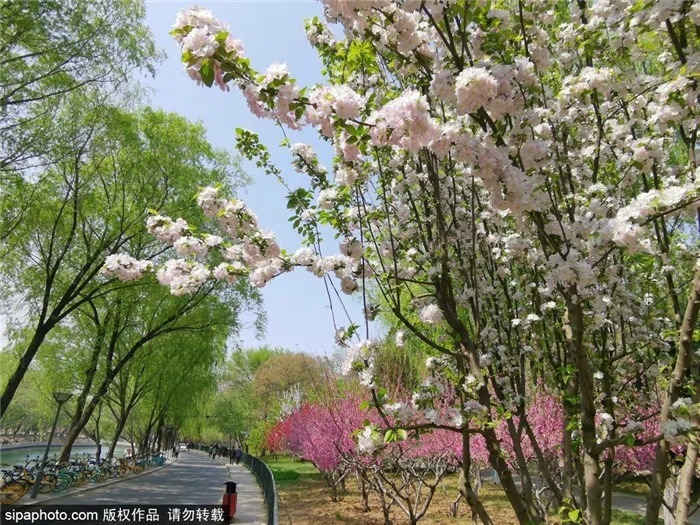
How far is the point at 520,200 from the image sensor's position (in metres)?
2.36

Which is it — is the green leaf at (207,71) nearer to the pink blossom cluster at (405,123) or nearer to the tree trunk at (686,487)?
the pink blossom cluster at (405,123)

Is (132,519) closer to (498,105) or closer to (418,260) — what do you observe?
(418,260)

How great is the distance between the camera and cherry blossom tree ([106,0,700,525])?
2.40 m

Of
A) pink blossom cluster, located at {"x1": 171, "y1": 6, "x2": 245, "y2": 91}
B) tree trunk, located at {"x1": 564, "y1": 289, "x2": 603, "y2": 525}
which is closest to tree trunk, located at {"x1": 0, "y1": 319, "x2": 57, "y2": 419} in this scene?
pink blossom cluster, located at {"x1": 171, "y1": 6, "x2": 245, "y2": 91}

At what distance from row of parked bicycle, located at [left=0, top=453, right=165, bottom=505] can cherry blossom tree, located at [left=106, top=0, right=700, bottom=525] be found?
12.3m

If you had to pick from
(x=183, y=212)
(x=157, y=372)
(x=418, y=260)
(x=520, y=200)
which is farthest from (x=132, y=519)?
(x=157, y=372)

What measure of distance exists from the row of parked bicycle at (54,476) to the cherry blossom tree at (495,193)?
484 inches

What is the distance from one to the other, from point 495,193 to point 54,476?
1681 centimetres

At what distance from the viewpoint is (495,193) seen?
2.48 m

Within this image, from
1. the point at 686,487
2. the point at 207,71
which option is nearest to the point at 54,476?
the point at 207,71

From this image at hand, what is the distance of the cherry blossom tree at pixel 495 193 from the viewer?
2398mm

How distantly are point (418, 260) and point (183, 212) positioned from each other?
43.3 ft

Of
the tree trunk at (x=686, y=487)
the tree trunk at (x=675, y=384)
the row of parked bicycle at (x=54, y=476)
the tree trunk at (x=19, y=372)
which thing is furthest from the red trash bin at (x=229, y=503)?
the row of parked bicycle at (x=54, y=476)

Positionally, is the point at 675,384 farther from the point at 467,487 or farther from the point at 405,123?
the point at 405,123
